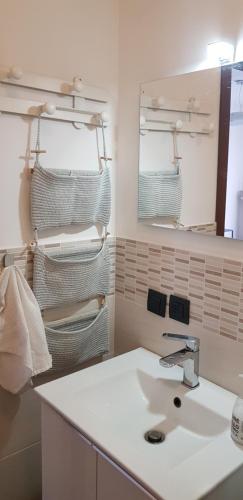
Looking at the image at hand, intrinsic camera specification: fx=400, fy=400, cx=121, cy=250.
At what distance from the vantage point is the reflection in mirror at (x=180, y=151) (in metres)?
1.30

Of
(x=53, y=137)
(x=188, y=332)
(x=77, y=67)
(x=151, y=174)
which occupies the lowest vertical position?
(x=188, y=332)

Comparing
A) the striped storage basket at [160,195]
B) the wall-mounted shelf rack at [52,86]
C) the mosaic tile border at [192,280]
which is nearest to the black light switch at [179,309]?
the mosaic tile border at [192,280]

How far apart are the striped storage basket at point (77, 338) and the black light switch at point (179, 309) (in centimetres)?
34

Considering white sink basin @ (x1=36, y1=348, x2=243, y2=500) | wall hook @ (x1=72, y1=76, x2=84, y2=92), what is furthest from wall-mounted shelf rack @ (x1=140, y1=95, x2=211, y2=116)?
white sink basin @ (x1=36, y1=348, x2=243, y2=500)

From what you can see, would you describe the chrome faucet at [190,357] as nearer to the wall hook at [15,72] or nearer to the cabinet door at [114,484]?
the cabinet door at [114,484]

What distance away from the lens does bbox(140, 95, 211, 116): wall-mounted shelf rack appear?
4.29 ft

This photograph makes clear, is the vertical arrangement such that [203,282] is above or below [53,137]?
below

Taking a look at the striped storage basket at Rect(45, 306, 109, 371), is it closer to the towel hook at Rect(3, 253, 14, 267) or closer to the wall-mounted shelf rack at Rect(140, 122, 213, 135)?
the towel hook at Rect(3, 253, 14, 267)

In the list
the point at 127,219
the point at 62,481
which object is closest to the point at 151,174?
the point at 127,219

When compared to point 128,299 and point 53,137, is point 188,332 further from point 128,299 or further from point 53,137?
point 53,137

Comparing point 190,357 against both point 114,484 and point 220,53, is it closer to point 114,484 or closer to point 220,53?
point 114,484

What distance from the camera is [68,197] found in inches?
58.4

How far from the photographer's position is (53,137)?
4.83 feet

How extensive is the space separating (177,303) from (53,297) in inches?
18.3
